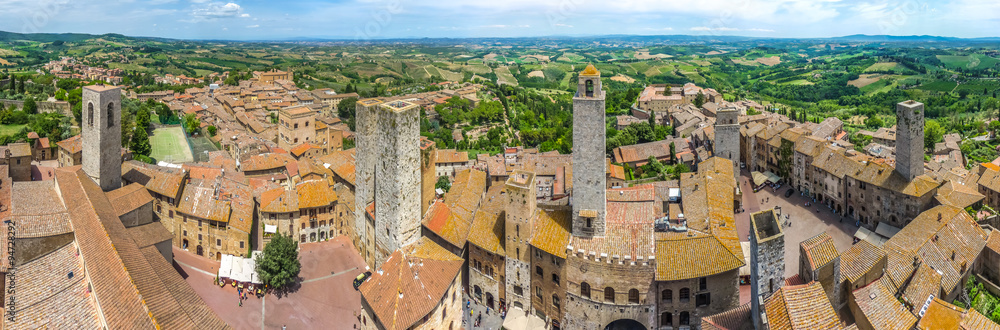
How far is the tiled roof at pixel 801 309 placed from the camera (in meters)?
19.9

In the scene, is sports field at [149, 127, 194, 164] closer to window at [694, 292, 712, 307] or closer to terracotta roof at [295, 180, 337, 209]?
terracotta roof at [295, 180, 337, 209]

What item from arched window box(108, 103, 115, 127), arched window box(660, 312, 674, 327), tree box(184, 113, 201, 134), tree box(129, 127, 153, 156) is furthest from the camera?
tree box(184, 113, 201, 134)

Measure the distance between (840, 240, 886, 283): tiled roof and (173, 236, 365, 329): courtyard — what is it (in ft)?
88.4

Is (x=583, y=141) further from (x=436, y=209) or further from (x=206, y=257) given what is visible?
(x=206, y=257)

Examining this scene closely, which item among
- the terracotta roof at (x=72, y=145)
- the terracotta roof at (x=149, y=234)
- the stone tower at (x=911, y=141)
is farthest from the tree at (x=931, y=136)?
the terracotta roof at (x=72, y=145)

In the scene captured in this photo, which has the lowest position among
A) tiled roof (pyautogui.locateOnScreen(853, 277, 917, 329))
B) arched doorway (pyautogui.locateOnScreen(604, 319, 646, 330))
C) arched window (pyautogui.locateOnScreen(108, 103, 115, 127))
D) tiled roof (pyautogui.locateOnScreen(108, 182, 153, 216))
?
arched doorway (pyautogui.locateOnScreen(604, 319, 646, 330))

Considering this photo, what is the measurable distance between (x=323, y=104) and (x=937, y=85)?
17330cm

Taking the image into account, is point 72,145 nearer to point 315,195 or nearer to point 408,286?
point 315,195

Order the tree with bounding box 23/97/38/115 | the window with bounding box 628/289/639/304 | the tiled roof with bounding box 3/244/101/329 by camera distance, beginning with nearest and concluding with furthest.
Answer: the tiled roof with bounding box 3/244/101/329, the window with bounding box 628/289/639/304, the tree with bounding box 23/97/38/115

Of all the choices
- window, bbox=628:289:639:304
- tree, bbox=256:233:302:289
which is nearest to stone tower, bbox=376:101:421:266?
tree, bbox=256:233:302:289

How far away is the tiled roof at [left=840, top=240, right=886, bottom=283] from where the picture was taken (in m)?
26.8

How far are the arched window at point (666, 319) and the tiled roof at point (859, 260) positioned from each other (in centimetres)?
874

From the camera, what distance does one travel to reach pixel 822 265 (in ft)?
76.3

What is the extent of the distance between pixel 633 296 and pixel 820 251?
973 cm
